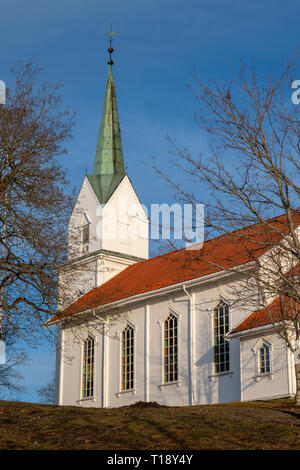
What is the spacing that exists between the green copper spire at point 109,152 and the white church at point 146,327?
12 cm

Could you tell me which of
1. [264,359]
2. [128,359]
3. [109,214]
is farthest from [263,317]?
[109,214]

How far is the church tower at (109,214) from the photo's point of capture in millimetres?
42469

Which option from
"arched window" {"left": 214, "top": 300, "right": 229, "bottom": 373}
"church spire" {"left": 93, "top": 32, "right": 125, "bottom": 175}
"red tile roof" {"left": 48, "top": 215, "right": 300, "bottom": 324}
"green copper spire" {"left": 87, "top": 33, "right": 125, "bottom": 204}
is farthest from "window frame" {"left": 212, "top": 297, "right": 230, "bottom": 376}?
"church spire" {"left": 93, "top": 32, "right": 125, "bottom": 175}

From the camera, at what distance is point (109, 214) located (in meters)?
44.2

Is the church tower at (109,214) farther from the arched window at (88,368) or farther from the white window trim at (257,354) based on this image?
the white window trim at (257,354)

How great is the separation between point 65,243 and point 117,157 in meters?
25.5

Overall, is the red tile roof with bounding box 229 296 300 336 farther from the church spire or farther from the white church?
the church spire

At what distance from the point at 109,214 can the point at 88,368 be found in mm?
10685

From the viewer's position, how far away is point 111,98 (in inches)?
1875

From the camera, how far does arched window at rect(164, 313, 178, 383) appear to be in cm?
3234

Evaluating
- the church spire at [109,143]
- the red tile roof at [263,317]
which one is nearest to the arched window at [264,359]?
the red tile roof at [263,317]

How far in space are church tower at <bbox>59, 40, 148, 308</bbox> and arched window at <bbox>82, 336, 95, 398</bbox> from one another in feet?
14.5

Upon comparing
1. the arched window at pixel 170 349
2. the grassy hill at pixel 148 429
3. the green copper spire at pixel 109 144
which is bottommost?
the grassy hill at pixel 148 429

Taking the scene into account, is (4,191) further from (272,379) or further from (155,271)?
(155,271)
